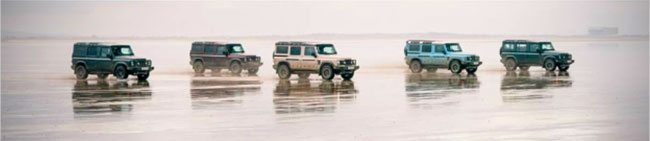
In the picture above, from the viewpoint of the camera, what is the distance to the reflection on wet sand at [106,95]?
25.0 m

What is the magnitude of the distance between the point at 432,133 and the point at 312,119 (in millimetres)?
3393

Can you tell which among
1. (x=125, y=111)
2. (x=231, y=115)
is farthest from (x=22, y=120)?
(x=231, y=115)

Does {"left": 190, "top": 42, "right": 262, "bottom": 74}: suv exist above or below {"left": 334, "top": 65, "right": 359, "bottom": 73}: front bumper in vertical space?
above

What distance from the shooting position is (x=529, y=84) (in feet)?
116

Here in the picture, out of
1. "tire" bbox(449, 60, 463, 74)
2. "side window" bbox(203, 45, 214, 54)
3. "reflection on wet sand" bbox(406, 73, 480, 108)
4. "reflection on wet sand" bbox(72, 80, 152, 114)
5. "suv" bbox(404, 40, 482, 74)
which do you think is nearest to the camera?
"reflection on wet sand" bbox(72, 80, 152, 114)

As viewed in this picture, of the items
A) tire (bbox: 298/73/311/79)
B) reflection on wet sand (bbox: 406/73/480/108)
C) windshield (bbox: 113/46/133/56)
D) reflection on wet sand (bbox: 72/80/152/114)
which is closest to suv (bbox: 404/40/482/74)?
reflection on wet sand (bbox: 406/73/480/108)

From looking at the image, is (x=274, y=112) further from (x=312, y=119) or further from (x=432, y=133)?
(x=432, y=133)

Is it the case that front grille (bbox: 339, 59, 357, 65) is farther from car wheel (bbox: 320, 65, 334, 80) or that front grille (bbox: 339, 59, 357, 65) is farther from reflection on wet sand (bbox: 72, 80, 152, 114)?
reflection on wet sand (bbox: 72, 80, 152, 114)

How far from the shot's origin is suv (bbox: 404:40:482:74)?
4331cm

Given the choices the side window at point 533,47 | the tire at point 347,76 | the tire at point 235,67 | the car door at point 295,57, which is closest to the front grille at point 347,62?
the tire at point 347,76

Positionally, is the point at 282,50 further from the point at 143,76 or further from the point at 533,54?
the point at 533,54

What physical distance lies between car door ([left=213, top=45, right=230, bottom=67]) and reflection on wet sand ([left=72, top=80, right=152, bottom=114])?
7376 mm

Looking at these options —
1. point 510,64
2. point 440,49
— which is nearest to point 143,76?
point 440,49

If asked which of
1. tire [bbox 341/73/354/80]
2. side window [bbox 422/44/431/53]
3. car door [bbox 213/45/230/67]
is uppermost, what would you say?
side window [bbox 422/44/431/53]
